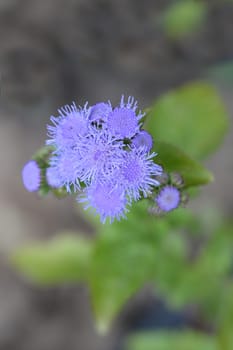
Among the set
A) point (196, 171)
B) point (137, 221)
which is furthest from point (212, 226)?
point (196, 171)

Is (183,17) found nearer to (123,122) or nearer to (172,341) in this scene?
(172,341)

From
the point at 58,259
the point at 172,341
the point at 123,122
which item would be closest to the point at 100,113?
the point at 123,122

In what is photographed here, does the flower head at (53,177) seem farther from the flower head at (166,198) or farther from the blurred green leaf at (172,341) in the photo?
the blurred green leaf at (172,341)

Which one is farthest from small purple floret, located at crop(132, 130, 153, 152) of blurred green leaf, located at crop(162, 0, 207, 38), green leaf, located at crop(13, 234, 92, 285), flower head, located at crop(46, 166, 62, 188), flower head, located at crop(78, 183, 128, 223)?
blurred green leaf, located at crop(162, 0, 207, 38)

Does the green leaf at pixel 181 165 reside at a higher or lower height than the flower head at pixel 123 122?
higher

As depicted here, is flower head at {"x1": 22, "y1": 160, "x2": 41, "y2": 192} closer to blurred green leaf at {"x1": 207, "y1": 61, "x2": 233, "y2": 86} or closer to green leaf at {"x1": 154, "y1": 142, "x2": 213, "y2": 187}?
green leaf at {"x1": 154, "y1": 142, "x2": 213, "y2": 187}

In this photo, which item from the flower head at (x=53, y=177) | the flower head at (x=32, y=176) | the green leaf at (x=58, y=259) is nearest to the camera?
the flower head at (x=53, y=177)

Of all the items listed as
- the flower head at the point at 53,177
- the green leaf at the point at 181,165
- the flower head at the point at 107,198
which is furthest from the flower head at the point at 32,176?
the green leaf at the point at 181,165
